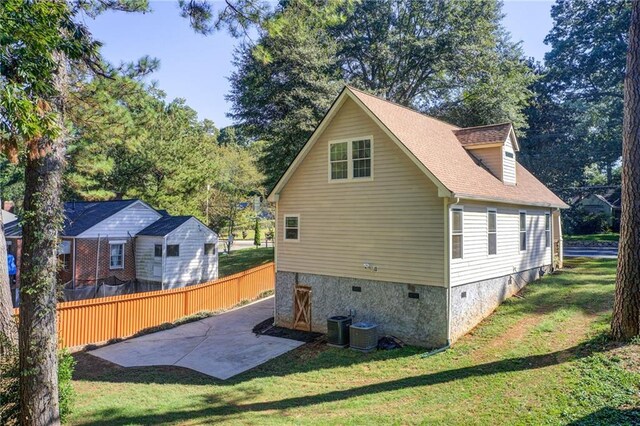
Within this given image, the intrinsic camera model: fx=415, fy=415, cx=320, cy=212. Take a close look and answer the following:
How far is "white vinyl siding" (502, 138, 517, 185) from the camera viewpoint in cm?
1656

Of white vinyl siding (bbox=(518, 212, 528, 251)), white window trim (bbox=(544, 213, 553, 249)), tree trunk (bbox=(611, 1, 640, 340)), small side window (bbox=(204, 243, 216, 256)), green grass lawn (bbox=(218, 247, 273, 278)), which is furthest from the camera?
green grass lawn (bbox=(218, 247, 273, 278))

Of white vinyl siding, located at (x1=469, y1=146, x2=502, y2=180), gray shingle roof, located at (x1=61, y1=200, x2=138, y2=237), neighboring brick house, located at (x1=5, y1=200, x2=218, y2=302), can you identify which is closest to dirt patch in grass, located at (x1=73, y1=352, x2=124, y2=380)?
neighboring brick house, located at (x1=5, y1=200, x2=218, y2=302)

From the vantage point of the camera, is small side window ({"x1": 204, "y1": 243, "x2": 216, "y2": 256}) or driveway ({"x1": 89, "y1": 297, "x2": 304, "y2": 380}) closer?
driveway ({"x1": 89, "y1": 297, "x2": 304, "y2": 380})

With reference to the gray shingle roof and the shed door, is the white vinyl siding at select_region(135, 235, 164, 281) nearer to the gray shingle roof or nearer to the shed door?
the gray shingle roof

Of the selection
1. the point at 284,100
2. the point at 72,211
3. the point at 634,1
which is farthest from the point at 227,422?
the point at 72,211

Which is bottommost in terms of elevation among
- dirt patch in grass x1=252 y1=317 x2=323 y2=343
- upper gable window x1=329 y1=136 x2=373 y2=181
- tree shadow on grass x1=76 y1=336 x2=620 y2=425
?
dirt patch in grass x1=252 y1=317 x2=323 y2=343

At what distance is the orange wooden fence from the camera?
1373 centimetres

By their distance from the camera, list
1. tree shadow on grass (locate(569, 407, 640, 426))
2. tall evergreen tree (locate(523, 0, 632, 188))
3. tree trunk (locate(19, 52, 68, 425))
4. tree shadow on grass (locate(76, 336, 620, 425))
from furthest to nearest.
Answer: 1. tall evergreen tree (locate(523, 0, 632, 188))
2. tree shadow on grass (locate(76, 336, 620, 425))
3. tree shadow on grass (locate(569, 407, 640, 426))
4. tree trunk (locate(19, 52, 68, 425))

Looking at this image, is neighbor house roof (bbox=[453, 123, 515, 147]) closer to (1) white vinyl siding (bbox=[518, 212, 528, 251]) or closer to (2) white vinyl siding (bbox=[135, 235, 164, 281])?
(1) white vinyl siding (bbox=[518, 212, 528, 251])

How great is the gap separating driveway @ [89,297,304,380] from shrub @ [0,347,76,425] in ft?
13.5

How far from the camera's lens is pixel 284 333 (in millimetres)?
15320

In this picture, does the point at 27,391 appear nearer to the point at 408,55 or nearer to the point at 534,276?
the point at 534,276

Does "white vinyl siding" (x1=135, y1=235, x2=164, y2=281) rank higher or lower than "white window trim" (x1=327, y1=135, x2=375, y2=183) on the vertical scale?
lower

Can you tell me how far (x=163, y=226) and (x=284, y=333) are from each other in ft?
43.2
